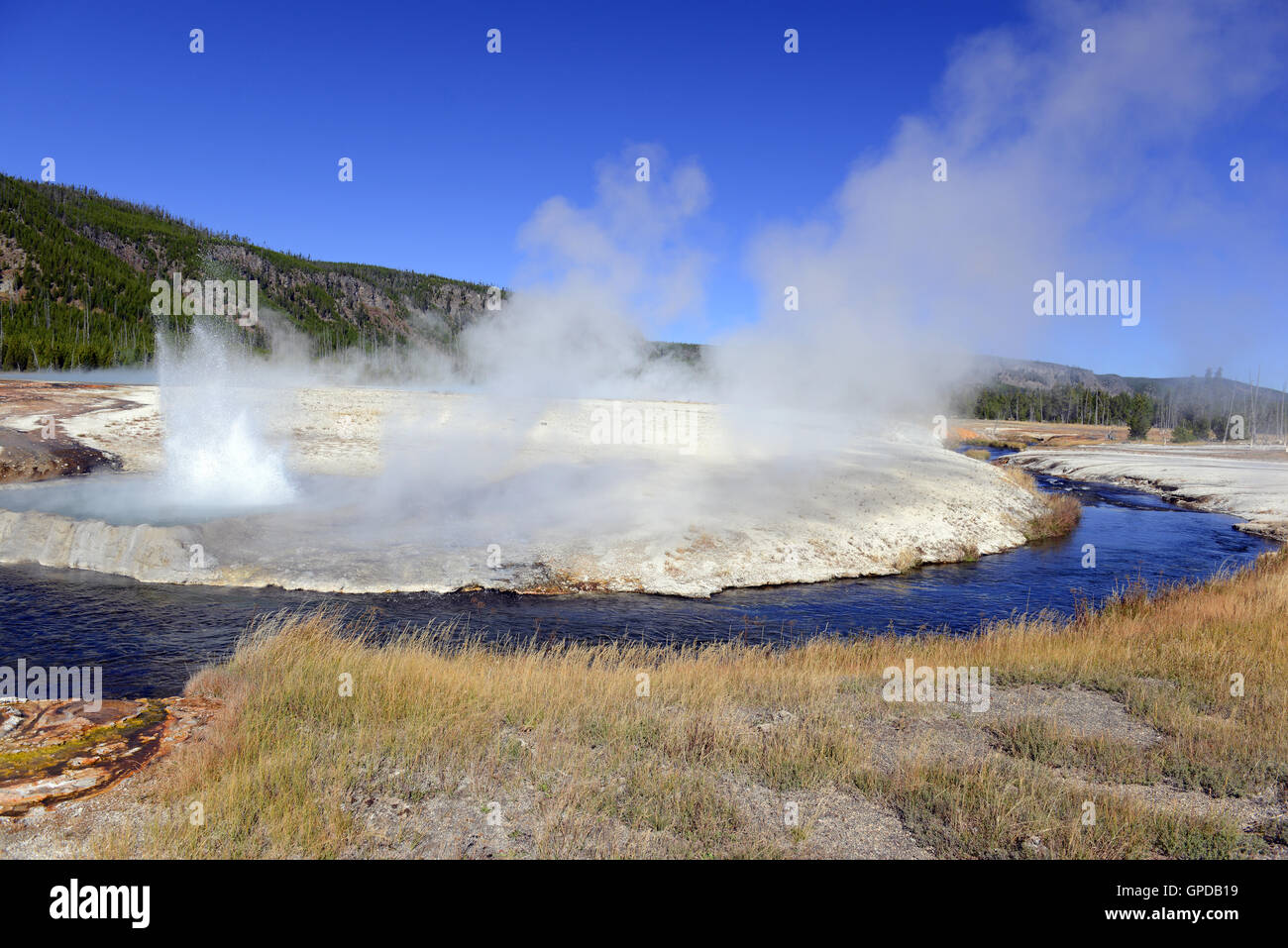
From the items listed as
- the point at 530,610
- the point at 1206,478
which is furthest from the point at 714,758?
the point at 1206,478

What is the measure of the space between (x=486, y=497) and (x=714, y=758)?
49.6 ft

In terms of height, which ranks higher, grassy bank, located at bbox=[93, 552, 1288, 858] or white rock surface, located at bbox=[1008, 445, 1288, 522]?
white rock surface, located at bbox=[1008, 445, 1288, 522]

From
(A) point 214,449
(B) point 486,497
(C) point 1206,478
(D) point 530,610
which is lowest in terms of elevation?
(D) point 530,610

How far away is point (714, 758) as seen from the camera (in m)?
6.73

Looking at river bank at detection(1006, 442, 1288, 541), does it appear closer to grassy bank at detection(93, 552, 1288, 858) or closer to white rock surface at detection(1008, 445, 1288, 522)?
white rock surface at detection(1008, 445, 1288, 522)

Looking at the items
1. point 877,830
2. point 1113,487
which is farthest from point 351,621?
point 1113,487

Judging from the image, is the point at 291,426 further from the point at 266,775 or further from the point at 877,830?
the point at 877,830

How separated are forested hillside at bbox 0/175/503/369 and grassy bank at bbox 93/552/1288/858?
75.3 m
